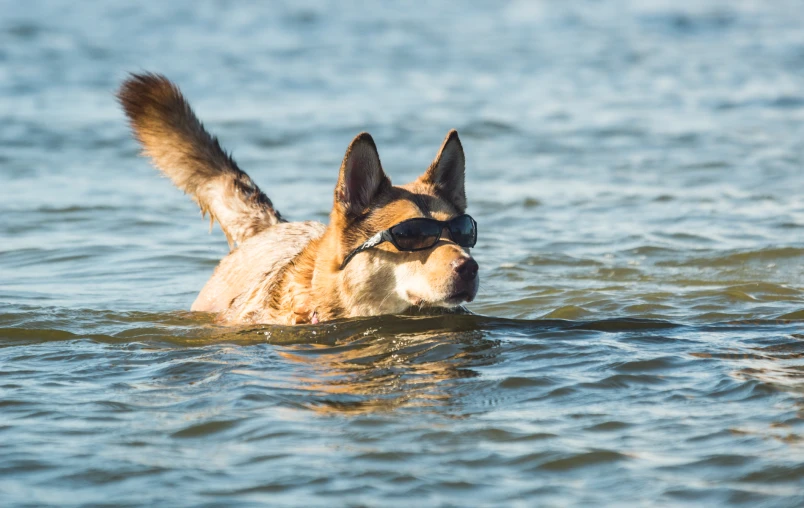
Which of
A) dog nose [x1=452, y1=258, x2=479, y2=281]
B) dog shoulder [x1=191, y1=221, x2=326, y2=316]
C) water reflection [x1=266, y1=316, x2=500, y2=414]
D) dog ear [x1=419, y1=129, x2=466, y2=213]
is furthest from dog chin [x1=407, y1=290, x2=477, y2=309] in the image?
dog shoulder [x1=191, y1=221, x2=326, y2=316]

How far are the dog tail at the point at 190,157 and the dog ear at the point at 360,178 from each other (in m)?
2.07

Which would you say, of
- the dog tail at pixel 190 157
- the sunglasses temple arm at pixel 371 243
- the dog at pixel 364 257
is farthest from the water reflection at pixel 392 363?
the dog tail at pixel 190 157

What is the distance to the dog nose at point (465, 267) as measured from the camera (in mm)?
6496

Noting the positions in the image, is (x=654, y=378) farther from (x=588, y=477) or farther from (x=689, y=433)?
(x=588, y=477)

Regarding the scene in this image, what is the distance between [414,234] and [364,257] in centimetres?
36

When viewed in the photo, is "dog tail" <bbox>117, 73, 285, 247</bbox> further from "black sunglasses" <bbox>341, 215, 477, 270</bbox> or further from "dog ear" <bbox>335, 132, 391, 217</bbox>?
"black sunglasses" <bbox>341, 215, 477, 270</bbox>

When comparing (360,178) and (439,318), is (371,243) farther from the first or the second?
(439,318)

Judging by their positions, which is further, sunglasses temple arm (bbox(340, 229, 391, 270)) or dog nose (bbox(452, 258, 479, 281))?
sunglasses temple arm (bbox(340, 229, 391, 270))

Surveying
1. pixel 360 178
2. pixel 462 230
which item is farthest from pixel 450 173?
pixel 360 178

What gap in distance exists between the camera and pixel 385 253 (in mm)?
6762

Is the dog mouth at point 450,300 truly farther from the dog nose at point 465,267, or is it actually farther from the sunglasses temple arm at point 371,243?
the sunglasses temple arm at point 371,243

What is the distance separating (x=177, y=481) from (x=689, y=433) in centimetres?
237

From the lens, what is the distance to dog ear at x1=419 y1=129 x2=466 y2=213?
281 inches

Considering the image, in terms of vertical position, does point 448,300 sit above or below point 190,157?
below
